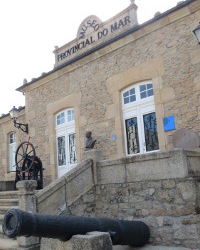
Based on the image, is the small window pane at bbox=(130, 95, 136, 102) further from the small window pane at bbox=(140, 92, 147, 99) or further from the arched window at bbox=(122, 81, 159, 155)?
the small window pane at bbox=(140, 92, 147, 99)

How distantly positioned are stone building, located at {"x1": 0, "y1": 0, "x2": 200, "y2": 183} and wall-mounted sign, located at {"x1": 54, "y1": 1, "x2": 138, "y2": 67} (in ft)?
0.10

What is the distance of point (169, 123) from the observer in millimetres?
7863

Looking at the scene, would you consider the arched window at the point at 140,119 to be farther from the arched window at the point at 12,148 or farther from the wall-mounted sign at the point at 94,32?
the arched window at the point at 12,148

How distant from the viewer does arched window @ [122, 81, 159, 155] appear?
8.44 meters

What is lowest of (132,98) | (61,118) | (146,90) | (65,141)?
(65,141)

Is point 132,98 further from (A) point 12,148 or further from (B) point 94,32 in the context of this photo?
(A) point 12,148

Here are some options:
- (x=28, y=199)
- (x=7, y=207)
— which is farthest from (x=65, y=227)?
(x=7, y=207)

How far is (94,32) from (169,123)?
4.43m

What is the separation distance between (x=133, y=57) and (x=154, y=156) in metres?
4.26

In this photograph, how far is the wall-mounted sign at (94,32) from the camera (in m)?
9.23

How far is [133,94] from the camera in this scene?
898cm

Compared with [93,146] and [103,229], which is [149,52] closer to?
[93,146]

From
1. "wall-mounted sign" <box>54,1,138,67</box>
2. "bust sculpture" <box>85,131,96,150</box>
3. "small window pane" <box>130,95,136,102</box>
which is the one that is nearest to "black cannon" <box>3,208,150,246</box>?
"bust sculpture" <box>85,131,96,150</box>

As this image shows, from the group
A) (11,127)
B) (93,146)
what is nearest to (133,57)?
(93,146)
